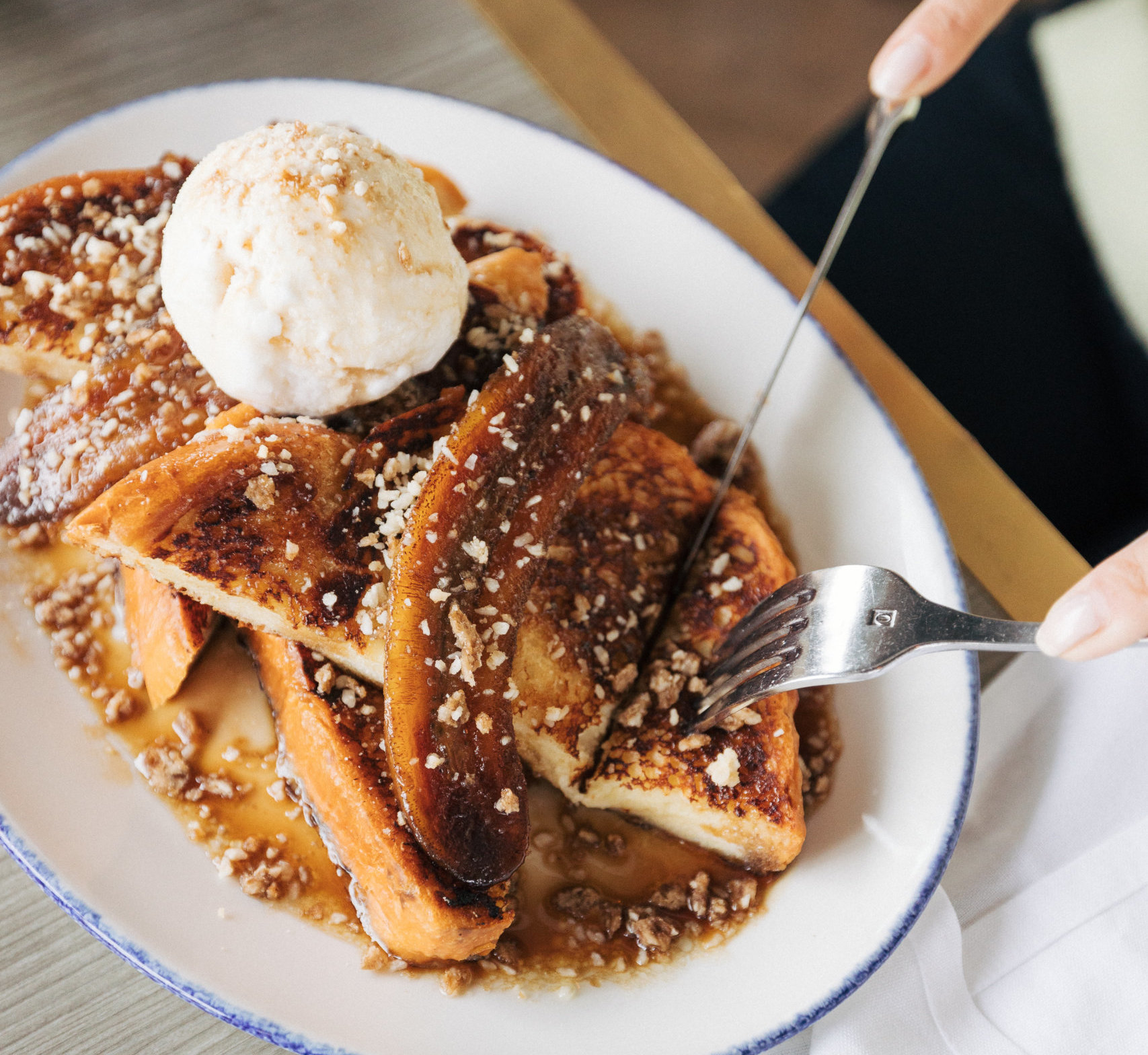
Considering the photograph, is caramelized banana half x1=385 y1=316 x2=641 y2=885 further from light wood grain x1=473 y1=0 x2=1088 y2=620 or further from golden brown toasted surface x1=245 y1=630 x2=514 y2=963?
light wood grain x1=473 y1=0 x2=1088 y2=620

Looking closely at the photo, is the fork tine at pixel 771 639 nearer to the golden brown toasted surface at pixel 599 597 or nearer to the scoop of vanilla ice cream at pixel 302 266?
the golden brown toasted surface at pixel 599 597

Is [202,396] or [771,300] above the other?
[202,396]

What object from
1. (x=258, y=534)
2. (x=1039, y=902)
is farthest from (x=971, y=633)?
(x=258, y=534)

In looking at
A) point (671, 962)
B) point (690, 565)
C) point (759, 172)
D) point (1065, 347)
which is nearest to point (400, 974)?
point (671, 962)

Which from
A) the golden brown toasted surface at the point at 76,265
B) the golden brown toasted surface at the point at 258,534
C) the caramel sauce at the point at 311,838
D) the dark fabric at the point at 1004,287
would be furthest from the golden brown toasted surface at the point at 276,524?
the dark fabric at the point at 1004,287

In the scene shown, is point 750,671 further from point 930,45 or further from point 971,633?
point 930,45

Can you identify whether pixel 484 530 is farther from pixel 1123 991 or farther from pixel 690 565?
pixel 1123 991

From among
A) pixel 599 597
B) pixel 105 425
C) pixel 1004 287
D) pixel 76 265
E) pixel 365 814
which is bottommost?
pixel 1004 287

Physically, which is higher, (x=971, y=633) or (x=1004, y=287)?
(x=971, y=633)
